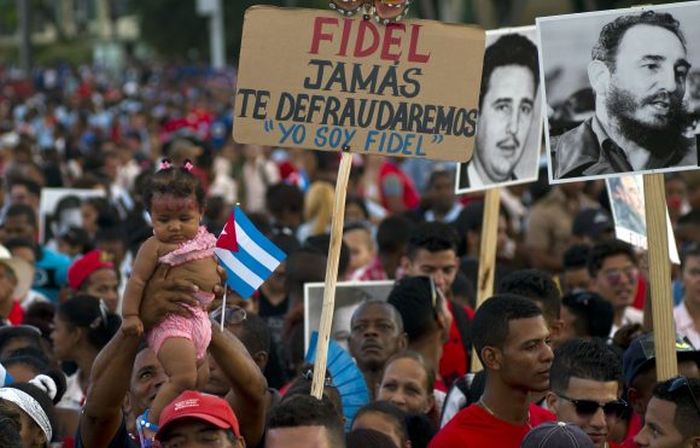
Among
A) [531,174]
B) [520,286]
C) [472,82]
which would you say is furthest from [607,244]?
[472,82]

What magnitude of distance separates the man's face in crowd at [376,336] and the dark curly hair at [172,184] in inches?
104

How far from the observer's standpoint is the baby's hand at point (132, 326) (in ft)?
19.3

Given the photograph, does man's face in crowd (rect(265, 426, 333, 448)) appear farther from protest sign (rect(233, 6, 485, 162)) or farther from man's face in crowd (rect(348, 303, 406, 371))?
man's face in crowd (rect(348, 303, 406, 371))

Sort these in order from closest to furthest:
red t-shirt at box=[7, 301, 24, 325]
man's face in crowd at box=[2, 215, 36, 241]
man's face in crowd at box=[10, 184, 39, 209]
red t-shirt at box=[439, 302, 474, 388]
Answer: red t-shirt at box=[439, 302, 474, 388], red t-shirt at box=[7, 301, 24, 325], man's face in crowd at box=[2, 215, 36, 241], man's face in crowd at box=[10, 184, 39, 209]

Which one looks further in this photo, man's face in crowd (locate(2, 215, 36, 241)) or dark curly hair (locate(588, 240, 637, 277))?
man's face in crowd (locate(2, 215, 36, 241))

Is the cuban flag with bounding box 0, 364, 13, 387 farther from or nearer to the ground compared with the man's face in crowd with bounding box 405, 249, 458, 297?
nearer to the ground

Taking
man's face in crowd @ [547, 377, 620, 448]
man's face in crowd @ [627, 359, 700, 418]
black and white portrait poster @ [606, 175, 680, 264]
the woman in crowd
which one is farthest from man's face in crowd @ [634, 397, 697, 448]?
the woman in crowd

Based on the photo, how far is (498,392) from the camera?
6.93m

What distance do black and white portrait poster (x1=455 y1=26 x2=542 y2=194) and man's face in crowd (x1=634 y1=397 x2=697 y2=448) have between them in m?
2.98

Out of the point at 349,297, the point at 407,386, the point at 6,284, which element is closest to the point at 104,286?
the point at 6,284

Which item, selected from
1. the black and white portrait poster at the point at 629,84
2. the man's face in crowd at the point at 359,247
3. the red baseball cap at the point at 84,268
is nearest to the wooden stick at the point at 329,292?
the black and white portrait poster at the point at 629,84

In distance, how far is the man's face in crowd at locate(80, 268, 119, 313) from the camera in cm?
1077

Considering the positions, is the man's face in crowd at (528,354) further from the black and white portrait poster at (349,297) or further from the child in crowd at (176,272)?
the black and white portrait poster at (349,297)

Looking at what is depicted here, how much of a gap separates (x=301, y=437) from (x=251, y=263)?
78 centimetres
